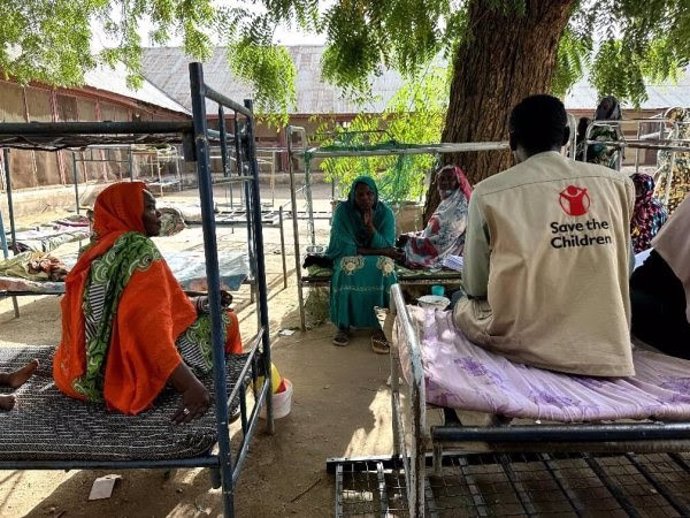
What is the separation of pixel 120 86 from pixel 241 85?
13.8 ft

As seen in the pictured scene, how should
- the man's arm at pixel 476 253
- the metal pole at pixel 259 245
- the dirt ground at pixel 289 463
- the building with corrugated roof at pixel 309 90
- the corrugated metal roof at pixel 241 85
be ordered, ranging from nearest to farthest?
the man's arm at pixel 476 253
the dirt ground at pixel 289 463
the metal pole at pixel 259 245
the building with corrugated roof at pixel 309 90
the corrugated metal roof at pixel 241 85

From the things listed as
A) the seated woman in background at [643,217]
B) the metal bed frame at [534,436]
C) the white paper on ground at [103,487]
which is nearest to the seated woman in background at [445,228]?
the seated woman in background at [643,217]

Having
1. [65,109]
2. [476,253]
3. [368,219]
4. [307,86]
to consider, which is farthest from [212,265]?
[307,86]

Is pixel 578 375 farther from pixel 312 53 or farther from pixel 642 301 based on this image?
pixel 312 53

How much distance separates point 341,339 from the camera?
4812mm

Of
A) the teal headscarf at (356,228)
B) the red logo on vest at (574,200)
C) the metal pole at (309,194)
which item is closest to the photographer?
the red logo on vest at (574,200)

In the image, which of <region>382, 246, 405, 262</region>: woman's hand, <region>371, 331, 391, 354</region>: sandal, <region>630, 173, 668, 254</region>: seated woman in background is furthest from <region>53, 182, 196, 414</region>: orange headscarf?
<region>630, 173, 668, 254</region>: seated woman in background

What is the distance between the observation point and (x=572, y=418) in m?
1.72

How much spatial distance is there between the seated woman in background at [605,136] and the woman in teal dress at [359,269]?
6.61 feet

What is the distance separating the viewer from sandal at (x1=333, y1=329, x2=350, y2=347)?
4.78m

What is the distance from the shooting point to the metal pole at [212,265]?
6.05ft

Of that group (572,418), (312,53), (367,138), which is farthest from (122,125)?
(312,53)

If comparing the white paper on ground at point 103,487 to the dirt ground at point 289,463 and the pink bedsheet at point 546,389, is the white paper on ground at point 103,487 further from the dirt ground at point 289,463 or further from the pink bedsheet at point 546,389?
the pink bedsheet at point 546,389

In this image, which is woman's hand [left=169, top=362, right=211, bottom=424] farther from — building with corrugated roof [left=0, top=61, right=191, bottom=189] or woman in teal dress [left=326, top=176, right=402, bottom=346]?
building with corrugated roof [left=0, top=61, right=191, bottom=189]
